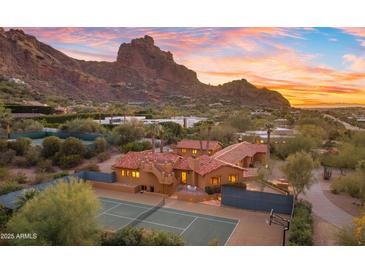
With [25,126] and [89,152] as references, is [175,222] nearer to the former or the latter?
[89,152]

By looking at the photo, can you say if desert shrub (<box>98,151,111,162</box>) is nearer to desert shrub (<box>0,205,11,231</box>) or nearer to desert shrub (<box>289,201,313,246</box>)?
desert shrub (<box>0,205,11,231</box>)

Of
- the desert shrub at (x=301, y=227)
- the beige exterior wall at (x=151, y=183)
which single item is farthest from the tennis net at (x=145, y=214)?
the desert shrub at (x=301, y=227)

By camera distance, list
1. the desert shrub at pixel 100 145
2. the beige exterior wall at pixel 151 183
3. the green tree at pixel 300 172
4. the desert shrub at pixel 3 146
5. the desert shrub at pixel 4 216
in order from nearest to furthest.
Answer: the desert shrub at pixel 4 216 < the green tree at pixel 300 172 < the beige exterior wall at pixel 151 183 < the desert shrub at pixel 3 146 < the desert shrub at pixel 100 145

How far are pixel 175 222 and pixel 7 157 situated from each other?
16703 mm

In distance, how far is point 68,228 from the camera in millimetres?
9273

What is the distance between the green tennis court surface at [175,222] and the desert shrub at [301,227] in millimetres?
2553

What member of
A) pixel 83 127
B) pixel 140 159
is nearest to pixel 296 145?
pixel 140 159

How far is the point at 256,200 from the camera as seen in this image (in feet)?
48.2

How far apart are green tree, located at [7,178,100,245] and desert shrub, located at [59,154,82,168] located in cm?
1299

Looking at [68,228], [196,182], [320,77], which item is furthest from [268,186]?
[68,228]

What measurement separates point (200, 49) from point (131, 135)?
18.2 metres

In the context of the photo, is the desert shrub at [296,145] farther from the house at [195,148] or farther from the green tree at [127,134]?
the green tree at [127,134]

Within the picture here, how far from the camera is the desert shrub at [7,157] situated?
22120mm

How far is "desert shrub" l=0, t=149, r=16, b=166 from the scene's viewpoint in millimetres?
22120
